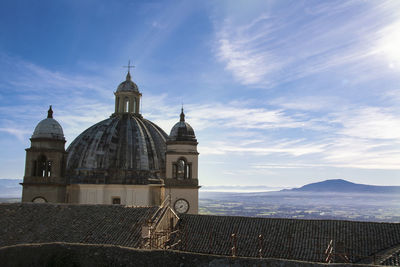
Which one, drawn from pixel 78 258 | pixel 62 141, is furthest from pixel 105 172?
pixel 78 258

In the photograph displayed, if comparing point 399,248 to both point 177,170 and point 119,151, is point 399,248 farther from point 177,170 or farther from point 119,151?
point 119,151

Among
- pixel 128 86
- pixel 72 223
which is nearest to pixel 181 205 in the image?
pixel 72 223

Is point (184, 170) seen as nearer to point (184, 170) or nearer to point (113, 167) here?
point (184, 170)

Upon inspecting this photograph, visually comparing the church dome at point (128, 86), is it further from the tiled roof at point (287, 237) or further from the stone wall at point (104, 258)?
the stone wall at point (104, 258)

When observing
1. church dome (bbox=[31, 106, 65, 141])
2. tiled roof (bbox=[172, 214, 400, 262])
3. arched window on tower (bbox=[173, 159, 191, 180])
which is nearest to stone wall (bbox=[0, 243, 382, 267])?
tiled roof (bbox=[172, 214, 400, 262])

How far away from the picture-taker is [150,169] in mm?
35094

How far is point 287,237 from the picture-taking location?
1051 inches

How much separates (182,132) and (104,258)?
71.0 ft

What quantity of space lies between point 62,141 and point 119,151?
4.65 metres

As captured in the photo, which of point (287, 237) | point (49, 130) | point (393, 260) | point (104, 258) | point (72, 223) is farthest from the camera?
point (49, 130)

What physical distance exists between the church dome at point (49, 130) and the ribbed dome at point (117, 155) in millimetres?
2334

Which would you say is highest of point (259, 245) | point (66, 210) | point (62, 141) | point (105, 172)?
point (62, 141)

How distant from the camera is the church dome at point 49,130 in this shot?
33.7 metres

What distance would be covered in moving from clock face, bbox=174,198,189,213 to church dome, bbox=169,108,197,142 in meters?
5.16
